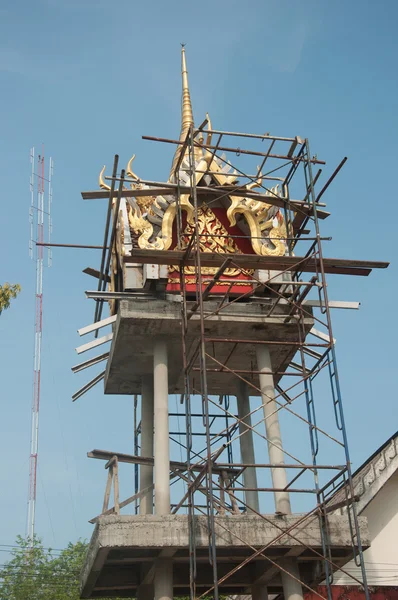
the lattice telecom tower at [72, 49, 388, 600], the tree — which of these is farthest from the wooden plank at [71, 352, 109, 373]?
the tree

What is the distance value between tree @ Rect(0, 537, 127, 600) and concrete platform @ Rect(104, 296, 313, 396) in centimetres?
1681

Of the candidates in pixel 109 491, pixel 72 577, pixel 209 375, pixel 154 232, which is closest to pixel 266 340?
pixel 209 375

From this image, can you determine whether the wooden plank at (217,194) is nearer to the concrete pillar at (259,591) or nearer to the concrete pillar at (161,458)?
the concrete pillar at (161,458)

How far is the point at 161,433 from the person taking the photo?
718 inches

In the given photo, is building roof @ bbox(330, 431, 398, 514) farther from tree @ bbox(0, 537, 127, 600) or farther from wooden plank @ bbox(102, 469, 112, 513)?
tree @ bbox(0, 537, 127, 600)

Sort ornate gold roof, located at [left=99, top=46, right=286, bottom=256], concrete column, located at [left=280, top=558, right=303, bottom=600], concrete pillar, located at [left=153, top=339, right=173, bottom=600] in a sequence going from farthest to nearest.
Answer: ornate gold roof, located at [left=99, top=46, right=286, bottom=256], concrete column, located at [left=280, top=558, right=303, bottom=600], concrete pillar, located at [left=153, top=339, right=173, bottom=600]

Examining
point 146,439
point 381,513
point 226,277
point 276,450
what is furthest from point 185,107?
point 381,513

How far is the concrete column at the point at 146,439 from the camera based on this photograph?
1964cm

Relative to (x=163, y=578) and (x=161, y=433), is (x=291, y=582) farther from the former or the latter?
(x=161, y=433)

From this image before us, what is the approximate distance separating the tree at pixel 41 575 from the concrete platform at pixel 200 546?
1680cm

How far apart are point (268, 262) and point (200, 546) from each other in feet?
21.3

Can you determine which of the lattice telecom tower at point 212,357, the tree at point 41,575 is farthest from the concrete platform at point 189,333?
the tree at point 41,575

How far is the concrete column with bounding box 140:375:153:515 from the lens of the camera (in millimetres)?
19641

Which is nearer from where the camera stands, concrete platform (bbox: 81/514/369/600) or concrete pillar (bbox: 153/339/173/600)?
concrete platform (bbox: 81/514/369/600)
